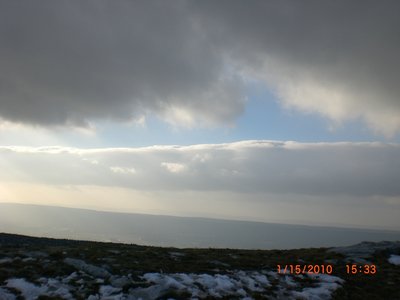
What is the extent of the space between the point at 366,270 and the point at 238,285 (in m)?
11.7

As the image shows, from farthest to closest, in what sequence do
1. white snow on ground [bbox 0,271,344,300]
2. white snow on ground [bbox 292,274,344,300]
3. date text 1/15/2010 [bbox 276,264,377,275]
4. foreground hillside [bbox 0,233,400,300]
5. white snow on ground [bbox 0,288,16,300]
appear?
date text 1/15/2010 [bbox 276,264,377,275], white snow on ground [bbox 292,274,344,300], foreground hillside [bbox 0,233,400,300], white snow on ground [bbox 0,271,344,300], white snow on ground [bbox 0,288,16,300]

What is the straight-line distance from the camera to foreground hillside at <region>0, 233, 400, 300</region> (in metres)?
19.3

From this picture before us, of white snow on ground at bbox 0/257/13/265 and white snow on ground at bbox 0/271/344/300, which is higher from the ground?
white snow on ground at bbox 0/257/13/265

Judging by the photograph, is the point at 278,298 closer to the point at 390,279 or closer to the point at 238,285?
the point at 238,285

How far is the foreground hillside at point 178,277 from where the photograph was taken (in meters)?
19.3

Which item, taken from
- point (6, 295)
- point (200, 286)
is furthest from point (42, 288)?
point (200, 286)

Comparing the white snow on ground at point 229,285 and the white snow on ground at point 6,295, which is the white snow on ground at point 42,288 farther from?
the white snow on ground at point 229,285

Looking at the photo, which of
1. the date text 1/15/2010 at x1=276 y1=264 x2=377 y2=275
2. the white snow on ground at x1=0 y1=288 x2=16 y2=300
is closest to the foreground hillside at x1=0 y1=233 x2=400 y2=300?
the white snow on ground at x1=0 y1=288 x2=16 y2=300

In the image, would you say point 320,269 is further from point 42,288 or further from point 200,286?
point 42,288

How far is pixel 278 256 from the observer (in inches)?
1254

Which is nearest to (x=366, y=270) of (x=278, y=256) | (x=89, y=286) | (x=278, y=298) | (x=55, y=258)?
(x=278, y=256)

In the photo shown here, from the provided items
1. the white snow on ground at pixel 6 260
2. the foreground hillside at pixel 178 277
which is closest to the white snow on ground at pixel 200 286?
the foreground hillside at pixel 178 277

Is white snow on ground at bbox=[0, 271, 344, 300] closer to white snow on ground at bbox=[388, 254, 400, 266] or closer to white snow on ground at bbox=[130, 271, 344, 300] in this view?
white snow on ground at bbox=[130, 271, 344, 300]

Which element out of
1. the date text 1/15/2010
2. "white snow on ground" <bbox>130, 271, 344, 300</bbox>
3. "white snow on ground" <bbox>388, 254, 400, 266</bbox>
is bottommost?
"white snow on ground" <bbox>130, 271, 344, 300</bbox>
